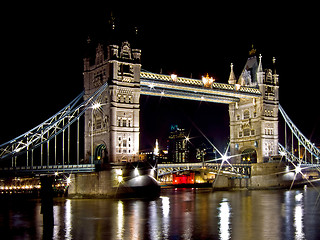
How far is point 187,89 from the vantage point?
60531mm

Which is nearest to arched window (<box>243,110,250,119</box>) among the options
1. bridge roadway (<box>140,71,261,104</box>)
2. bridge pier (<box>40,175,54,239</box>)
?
bridge roadway (<box>140,71,261,104</box>)

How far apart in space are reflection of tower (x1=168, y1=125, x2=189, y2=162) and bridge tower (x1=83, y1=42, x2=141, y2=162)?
88.5 metres

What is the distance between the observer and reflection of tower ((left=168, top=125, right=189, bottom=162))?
14675 centimetres

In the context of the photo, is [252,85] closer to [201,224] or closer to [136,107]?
[136,107]

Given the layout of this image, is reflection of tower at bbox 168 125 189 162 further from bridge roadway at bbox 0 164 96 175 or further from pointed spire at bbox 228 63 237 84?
bridge roadway at bbox 0 164 96 175

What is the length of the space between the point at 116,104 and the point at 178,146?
99.3 metres

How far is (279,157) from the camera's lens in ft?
227

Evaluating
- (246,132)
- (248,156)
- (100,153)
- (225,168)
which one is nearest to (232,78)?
(246,132)

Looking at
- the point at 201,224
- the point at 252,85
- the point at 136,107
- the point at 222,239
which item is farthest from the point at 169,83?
the point at 222,239

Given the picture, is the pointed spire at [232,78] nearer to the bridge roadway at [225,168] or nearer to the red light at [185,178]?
the bridge roadway at [225,168]

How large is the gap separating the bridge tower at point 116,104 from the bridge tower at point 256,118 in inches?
812

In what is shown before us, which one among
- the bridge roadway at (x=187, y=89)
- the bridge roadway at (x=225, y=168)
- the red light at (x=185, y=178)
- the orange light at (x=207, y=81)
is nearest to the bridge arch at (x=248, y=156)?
the bridge roadway at (x=225, y=168)

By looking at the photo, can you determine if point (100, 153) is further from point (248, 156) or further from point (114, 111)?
point (248, 156)

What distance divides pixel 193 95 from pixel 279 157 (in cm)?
1679
